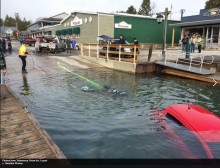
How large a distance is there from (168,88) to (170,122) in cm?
649

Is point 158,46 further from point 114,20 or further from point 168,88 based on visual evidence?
point 168,88

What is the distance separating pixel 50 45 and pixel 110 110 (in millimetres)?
21693

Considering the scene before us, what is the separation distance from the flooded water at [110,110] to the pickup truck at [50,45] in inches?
533

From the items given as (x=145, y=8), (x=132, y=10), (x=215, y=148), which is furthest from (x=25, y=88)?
(x=145, y=8)

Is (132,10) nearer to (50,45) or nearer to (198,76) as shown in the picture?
(50,45)

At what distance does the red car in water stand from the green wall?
29.4m

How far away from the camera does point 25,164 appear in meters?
3.71

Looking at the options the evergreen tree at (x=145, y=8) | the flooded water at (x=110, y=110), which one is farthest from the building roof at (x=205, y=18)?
the evergreen tree at (x=145, y=8)

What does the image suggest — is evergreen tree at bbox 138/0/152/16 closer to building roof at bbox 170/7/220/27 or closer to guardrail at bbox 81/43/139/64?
building roof at bbox 170/7/220/27

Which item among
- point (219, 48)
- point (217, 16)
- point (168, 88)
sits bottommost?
point (168, 88)

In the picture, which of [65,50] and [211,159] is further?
[65,50]

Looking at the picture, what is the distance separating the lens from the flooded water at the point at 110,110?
5.27m

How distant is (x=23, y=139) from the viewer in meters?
4.62

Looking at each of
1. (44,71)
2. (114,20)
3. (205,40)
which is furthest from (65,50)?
(205,40)
